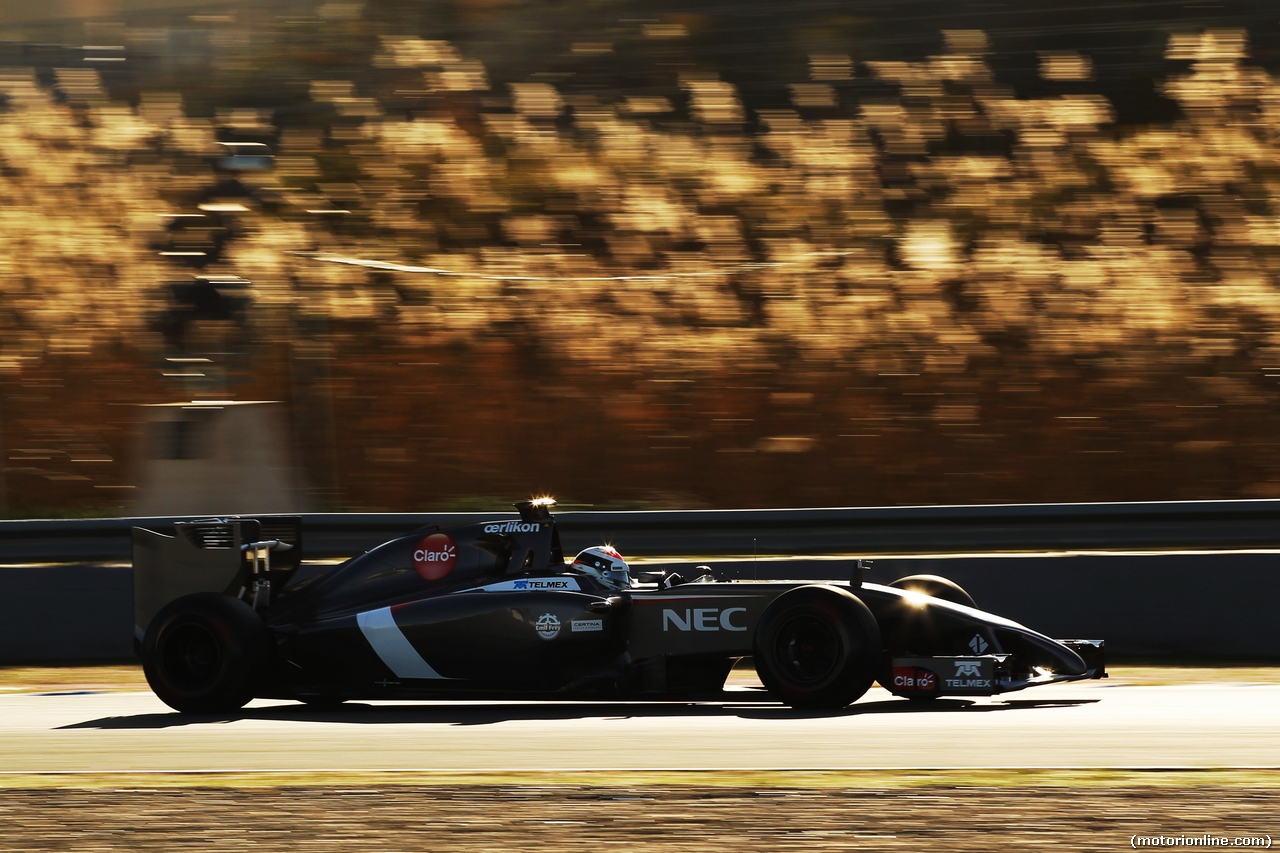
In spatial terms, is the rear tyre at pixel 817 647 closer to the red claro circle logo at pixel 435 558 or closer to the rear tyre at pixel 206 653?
the red claro circle logo at pixel 435 558

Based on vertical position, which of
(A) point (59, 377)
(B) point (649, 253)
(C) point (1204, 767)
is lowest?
(C) point (1204, 767)

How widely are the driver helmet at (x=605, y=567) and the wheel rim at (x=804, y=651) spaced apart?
3.32 feet

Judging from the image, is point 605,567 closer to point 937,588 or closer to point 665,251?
point 937,588

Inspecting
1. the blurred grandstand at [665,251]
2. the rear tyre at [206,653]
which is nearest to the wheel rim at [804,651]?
the rear tyre at [206,653]

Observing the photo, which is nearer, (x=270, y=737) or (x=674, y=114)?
(x=270, y=737)

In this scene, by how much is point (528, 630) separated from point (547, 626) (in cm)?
10

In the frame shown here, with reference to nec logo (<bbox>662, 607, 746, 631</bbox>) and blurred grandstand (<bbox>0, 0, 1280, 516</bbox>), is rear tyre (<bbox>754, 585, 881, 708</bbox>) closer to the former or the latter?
nec logo (<bbox>662, 607, 746, 631</bbox>)

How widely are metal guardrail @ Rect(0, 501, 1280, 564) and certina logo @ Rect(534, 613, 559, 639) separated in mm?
2468

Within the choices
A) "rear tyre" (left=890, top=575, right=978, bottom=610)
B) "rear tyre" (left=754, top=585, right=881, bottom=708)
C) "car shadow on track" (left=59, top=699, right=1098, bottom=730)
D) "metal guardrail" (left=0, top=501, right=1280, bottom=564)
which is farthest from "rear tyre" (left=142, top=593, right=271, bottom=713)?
"rear tyre" (left=890, top=575, right=978, bottom=610)

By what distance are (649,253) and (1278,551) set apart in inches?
609

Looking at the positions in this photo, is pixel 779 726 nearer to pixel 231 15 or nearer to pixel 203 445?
pixel 203 445

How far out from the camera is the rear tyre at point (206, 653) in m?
8.31

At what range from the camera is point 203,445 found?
45.7 ft

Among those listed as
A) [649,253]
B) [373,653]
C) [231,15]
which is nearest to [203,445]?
[373,653]
